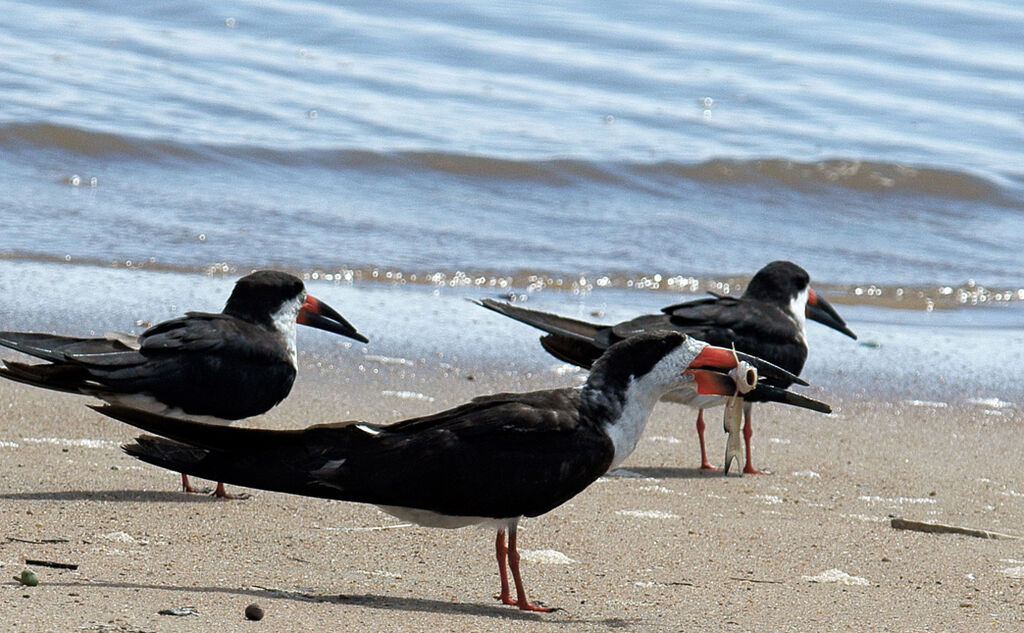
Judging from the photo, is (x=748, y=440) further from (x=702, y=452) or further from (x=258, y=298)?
(x=258, y=298)

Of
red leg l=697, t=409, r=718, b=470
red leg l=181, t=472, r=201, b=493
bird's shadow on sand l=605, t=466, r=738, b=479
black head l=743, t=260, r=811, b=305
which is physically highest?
black head l=743, t=260, r=811, b=305

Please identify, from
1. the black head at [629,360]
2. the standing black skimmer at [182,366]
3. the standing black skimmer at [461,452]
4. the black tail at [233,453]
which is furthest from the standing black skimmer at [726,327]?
the black tail at [233,453]

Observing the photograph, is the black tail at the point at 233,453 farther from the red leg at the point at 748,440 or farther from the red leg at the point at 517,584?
the red leg at the point at 748,440

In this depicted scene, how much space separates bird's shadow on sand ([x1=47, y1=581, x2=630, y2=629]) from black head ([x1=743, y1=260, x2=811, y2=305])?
3453 mm

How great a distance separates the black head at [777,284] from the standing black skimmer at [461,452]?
9.55 feet

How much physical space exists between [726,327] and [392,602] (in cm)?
314

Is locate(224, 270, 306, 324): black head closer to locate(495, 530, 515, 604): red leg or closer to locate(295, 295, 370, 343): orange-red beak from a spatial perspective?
locate(295, 295, 370, 343): orange-red beak

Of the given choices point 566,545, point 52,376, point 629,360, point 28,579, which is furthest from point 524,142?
point 28,579

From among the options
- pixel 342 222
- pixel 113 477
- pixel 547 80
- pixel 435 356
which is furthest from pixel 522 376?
pixel 547 80

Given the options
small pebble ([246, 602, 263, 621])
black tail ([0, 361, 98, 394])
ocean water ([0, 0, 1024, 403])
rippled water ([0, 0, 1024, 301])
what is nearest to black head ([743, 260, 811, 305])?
ocean water ([0, 0, 1024, 403])

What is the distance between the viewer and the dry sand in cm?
405

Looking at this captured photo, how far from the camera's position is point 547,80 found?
54.5ft

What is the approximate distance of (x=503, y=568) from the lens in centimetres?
437

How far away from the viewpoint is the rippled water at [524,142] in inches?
421
